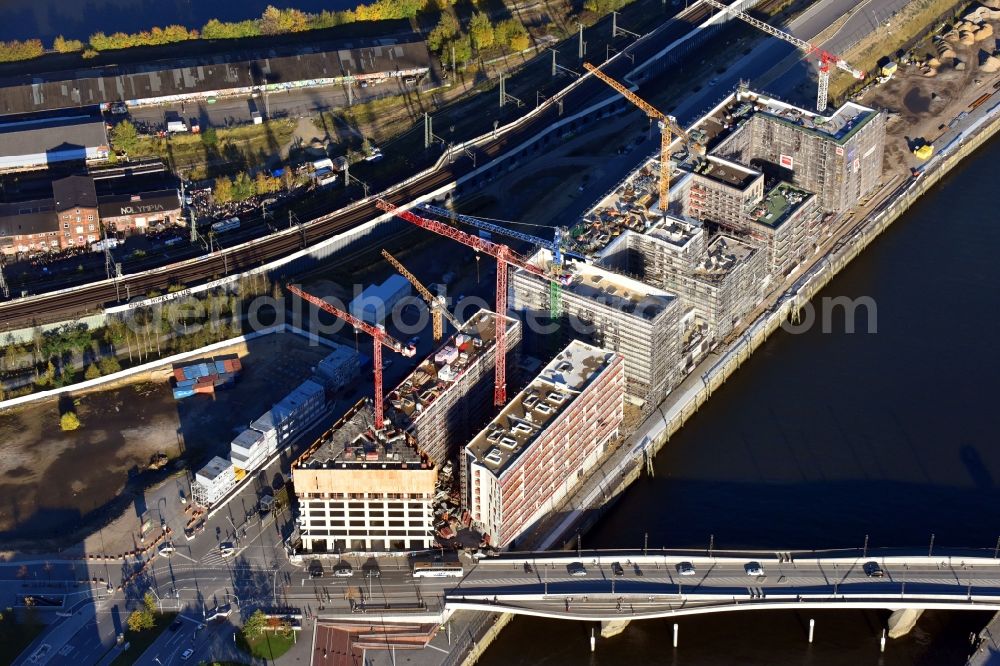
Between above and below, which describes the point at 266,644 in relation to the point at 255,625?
below

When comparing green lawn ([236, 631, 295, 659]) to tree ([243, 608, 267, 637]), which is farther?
tree ([243, 608, 267, 637])

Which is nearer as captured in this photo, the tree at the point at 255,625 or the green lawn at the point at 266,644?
the green lawn at the point at 266,644

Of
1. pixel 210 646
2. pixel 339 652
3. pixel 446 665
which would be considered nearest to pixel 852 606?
pixel 446 665

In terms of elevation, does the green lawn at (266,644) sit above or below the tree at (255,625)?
below

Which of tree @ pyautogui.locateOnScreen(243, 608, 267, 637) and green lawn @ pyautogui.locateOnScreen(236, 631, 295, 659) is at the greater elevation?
tree @ pyautogui.locateOnScreen(243, 608, 267, 637)

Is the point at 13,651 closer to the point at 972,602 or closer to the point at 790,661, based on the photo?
the point at 790,661
